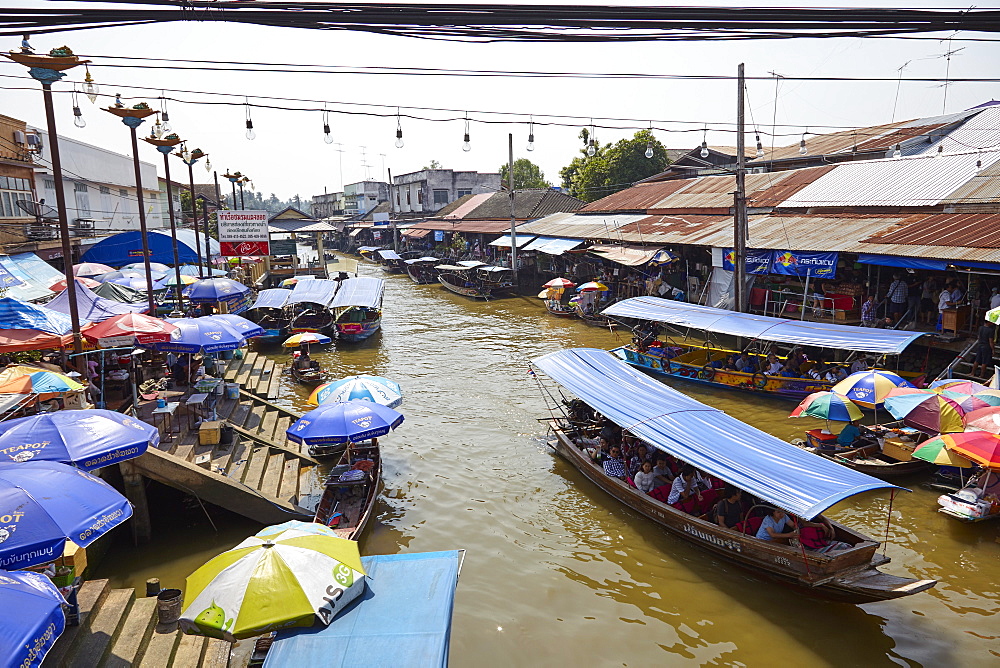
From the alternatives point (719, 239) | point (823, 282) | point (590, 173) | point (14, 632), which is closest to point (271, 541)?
point (14, 632)

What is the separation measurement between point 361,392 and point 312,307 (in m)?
14.7

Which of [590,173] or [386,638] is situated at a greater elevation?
[590,173]

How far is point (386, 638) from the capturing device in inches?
217

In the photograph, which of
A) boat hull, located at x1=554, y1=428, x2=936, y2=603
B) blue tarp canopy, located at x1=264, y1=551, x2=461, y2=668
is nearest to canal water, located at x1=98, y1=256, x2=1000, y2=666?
boat hull, located at x1=554, y1=428, x2=936, y2=603

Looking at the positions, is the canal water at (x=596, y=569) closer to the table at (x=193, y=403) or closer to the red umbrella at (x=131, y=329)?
the table at (x=193, y=403)

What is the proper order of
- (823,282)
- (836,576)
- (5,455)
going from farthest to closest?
1. (823,282)
2. (836,576)
3. (5,455)

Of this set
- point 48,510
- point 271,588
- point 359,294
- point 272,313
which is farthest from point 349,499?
point 272,313

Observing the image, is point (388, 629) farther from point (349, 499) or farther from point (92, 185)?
point (92, 185)

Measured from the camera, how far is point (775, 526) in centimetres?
903

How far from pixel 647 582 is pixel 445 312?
79.2 ft

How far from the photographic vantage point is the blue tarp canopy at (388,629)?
5348 mm

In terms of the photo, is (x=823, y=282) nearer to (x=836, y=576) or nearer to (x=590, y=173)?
(x=836, y=576)

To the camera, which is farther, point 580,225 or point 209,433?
point 580,225

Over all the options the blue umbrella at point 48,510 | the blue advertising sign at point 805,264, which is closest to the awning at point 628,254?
the blue advertising sign at point 805,264
